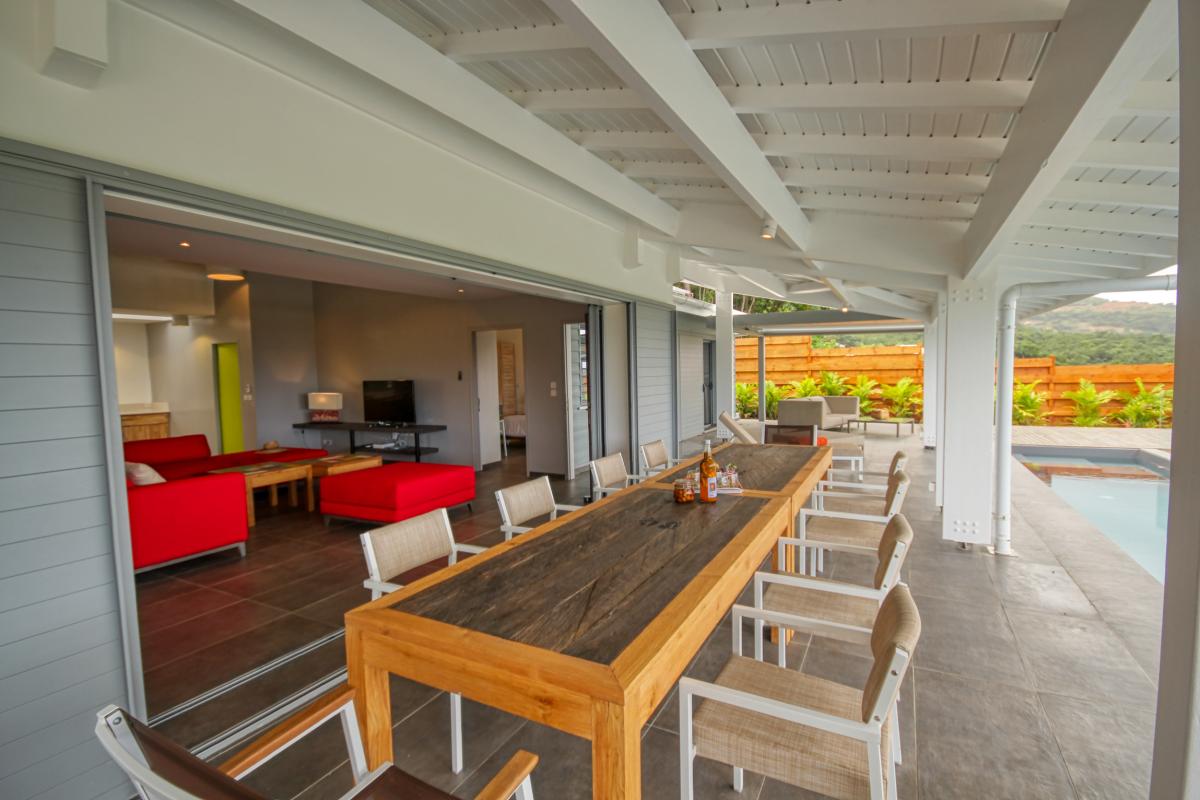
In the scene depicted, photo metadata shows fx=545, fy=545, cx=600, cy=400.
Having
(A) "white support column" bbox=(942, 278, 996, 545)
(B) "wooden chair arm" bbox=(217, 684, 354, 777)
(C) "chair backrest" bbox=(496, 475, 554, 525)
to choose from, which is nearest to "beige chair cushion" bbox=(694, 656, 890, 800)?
(B) "wooden chair arm" bbox=(217, 684, 354, 777)

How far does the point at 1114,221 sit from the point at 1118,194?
0.65 metres

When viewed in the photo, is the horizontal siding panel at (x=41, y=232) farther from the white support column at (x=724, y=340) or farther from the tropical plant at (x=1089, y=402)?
the tropical plant at (x=1089, y=402)

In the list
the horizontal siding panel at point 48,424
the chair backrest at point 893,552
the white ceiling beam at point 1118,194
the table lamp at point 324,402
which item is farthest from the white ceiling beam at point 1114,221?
the table lamp at point 324,402

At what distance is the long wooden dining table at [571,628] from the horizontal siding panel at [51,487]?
A: 3.94ft

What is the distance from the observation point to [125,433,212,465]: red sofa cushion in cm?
606

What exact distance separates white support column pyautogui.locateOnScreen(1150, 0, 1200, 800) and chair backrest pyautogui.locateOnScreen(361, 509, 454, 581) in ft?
7.06

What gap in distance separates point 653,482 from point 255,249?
4653mm

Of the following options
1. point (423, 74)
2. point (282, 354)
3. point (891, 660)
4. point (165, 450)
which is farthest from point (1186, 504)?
point (282, 354)

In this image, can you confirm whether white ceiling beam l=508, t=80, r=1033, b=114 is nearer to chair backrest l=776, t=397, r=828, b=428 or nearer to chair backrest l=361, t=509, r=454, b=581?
chair backrest l=361, t=509, r=454, b=581

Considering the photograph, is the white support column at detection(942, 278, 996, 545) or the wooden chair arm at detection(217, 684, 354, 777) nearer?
the wooden chair arm at detection(217, 684, 354, 777)

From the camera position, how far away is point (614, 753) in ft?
3.93

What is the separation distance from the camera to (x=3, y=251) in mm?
1752

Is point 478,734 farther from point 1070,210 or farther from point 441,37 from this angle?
point 1070,210

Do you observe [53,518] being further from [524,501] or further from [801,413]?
[801,413]
